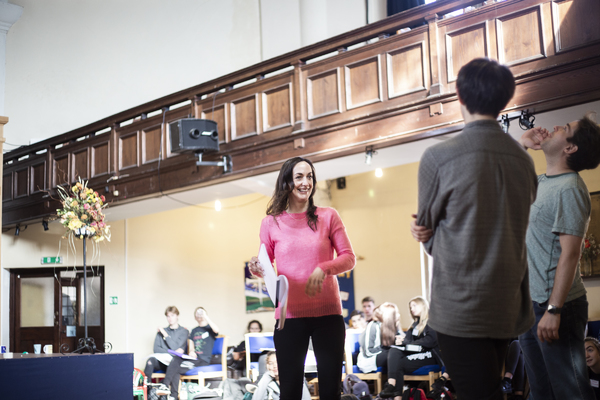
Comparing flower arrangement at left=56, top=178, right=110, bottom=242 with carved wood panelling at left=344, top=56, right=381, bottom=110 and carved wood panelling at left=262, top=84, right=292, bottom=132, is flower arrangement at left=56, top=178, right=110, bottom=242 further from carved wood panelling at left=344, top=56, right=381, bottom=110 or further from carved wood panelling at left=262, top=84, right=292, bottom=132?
carved wood panelling at left=344, top=56, right=381, bottom=110

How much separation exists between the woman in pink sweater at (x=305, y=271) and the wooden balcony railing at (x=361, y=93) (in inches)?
120

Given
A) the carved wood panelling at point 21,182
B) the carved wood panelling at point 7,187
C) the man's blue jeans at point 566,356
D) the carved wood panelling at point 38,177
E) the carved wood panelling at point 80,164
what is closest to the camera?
the man's blue jeans at point 566,356

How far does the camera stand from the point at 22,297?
32.6 feet

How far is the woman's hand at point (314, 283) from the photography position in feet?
7.10

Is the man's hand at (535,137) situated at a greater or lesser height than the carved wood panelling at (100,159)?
lesser

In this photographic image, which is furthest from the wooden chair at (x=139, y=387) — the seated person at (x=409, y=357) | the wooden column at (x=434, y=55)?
the wooden column at (x=434, y=55)

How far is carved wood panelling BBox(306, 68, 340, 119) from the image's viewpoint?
237 inches

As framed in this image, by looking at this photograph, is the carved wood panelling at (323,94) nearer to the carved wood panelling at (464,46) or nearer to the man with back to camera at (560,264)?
the carved wood panelling at (464,46)

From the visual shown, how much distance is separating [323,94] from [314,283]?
418 centimetres

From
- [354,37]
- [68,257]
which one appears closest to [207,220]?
[68,257]

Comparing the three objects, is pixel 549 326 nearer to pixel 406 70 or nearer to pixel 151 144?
pixel 406 70

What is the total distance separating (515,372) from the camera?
20.1 feet

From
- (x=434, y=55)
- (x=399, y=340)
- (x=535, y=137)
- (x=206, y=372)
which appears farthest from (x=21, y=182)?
(x=535, y=137)

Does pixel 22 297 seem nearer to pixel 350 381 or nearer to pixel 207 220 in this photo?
pixel 207 220
